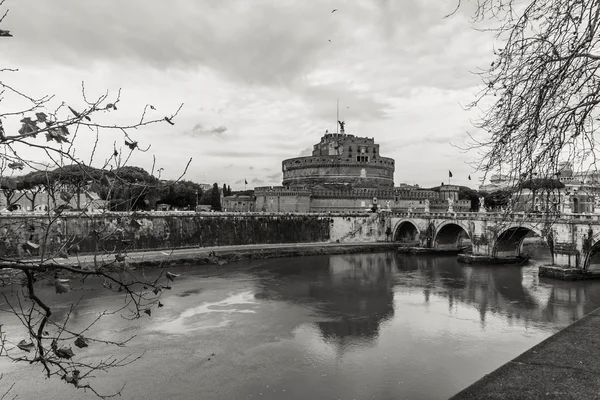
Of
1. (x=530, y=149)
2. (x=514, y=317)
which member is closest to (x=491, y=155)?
(x=530, y=149)

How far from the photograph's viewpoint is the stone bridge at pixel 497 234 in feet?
70.5

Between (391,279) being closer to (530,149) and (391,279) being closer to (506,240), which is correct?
(506,240)

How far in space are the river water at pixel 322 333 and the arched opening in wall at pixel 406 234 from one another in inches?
603

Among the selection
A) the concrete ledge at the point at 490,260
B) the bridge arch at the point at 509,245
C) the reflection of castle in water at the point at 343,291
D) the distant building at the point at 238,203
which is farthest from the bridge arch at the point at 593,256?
the distant building at the point at 238,203

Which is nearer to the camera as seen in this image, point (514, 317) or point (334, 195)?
point (514, 317)

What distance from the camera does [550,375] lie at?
596 cm

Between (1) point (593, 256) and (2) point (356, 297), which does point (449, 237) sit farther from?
(2) point (356, 297)

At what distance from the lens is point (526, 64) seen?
426 centimetres

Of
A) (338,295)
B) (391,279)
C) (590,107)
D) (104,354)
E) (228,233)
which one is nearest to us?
(590,107)

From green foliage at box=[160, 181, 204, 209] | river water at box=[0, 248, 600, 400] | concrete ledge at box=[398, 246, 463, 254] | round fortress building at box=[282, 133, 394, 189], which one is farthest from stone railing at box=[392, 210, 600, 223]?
green foliage at box=[160, 181, 204, 209]

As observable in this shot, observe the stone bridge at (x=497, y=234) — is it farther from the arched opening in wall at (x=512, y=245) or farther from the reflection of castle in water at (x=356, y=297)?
the reflection of castle in water at (x=356, y=297)

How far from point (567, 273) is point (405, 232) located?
60.6 feet

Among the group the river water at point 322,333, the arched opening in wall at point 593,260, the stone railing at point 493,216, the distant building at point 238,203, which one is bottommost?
the river water at point 322,333

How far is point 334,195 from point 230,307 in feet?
97.0
